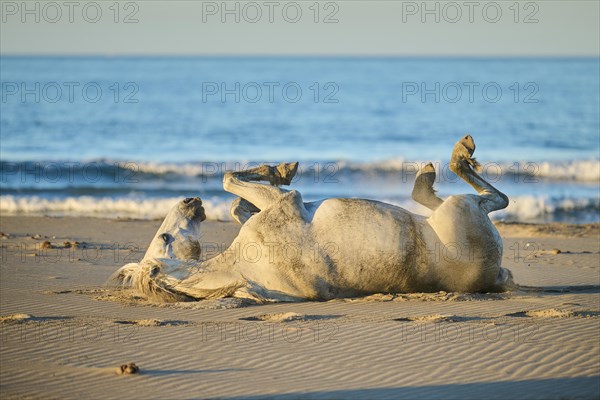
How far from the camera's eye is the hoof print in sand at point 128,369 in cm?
578

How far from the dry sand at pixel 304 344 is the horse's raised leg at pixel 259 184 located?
1.00m

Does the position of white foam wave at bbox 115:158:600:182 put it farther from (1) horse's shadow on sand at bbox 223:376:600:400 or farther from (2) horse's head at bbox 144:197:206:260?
(1) horse's shadow on sand at bbox 223:376:600:400

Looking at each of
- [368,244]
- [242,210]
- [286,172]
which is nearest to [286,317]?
[368,244]

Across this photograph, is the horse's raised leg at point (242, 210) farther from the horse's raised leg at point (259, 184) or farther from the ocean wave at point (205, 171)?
the ocean wave at point (205, 171)

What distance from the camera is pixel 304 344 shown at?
21.6 feet

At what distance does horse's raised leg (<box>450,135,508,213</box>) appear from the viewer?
8.06 meters

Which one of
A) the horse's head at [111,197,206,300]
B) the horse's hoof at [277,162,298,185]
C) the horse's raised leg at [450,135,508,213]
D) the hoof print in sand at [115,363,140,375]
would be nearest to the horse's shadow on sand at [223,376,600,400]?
the hoof print in sand at [115,363,140,375]

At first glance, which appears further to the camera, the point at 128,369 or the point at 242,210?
the point at 242,210

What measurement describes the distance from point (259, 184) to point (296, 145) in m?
23.3

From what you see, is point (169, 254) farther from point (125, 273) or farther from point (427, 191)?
point (427, 191)

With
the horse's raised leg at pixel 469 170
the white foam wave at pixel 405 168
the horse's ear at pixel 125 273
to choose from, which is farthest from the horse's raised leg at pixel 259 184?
the white foam wave at pixel 405 168

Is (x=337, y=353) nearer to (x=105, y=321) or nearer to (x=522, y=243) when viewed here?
(x=105, y=321)

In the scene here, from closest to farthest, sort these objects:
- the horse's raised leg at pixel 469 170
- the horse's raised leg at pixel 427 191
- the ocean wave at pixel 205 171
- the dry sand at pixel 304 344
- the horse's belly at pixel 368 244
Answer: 1. the dry sand at pixel 304 344
2. the horse's belly at pixel 368 244
3. the horse's raised leg at pixel 469 170
4. the horse's raised leg at pixel 427 191
5. the ocean wave at pixel 205 171

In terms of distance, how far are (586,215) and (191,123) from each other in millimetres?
24882
